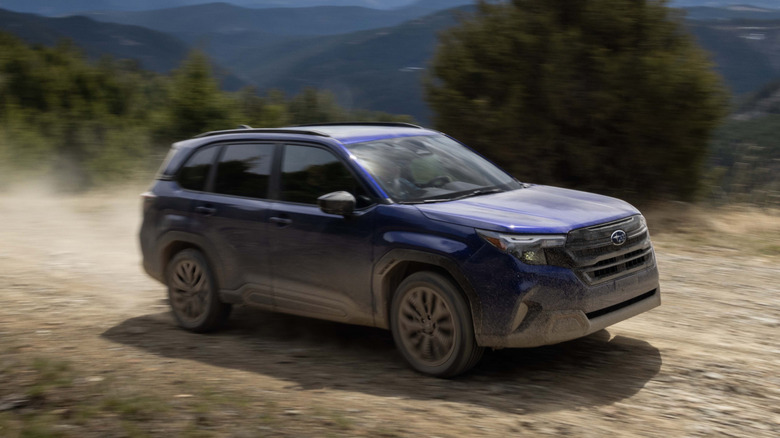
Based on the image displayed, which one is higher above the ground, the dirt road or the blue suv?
the blue suv

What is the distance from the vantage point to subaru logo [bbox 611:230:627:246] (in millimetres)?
5492

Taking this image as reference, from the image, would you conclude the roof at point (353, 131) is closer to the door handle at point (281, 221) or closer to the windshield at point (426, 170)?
the windshield at point (426, 170)

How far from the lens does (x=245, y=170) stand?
6.82 meters

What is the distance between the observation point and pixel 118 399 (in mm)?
5020

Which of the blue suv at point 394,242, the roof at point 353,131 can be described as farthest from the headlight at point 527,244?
the roof at point 353,131

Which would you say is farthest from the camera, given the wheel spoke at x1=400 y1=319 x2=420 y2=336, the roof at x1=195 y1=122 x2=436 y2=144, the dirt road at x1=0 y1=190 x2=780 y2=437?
the roof at x1=195 y1=122 x2=436 y2=144

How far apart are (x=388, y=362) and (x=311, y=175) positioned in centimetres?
151

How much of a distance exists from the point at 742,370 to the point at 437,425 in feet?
7.52

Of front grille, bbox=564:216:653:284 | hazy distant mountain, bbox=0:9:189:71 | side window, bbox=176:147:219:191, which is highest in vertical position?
hazy distant mountain, bbox=0:9:189:71

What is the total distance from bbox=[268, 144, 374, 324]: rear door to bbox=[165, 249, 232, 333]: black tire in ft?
2.66

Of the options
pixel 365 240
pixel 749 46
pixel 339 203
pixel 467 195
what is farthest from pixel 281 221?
pixel 749 46

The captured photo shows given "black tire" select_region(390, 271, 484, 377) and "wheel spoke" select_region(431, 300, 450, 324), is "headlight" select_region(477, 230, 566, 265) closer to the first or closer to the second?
"black tire" select_region(390, 271, 484, 377)

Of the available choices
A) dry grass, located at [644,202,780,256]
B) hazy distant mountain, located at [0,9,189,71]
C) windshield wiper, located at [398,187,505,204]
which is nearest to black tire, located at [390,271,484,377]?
windshield wiper, located at [398,187,505,204]

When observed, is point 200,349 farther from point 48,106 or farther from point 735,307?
point 48,106
